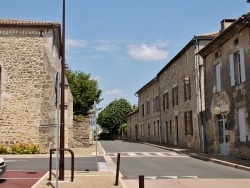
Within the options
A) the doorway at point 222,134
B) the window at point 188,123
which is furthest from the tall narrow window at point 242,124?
the window at point 188,123

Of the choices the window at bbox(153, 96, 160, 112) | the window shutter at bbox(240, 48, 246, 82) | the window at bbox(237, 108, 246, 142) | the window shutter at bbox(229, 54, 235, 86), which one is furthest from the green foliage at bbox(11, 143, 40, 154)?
the window at bbox(153, 96, 160, 112)

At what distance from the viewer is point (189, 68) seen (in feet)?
73.7

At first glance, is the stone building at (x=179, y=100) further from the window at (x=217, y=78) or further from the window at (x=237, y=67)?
the window at (x=237, y=67)

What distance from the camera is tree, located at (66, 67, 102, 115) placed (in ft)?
145

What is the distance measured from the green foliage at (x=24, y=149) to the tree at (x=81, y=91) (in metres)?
24.6

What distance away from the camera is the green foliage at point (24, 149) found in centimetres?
1891

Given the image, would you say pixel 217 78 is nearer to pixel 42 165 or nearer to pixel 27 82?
pixel 42 165

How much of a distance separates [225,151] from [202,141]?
2.79m

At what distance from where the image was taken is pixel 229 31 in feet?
51.4

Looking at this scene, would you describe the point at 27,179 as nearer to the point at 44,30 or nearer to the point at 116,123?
the point at 44,30

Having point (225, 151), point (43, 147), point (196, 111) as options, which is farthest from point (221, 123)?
point (43, 147)

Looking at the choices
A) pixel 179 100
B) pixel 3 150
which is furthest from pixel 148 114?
pixel 3 150

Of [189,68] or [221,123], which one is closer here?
[221,123]

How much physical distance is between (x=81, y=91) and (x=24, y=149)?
2592cm
